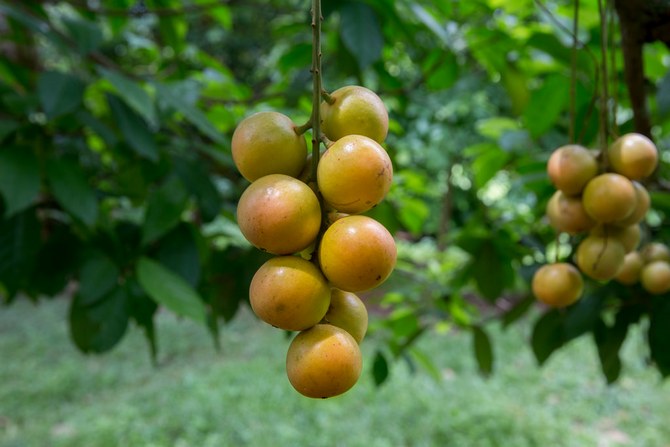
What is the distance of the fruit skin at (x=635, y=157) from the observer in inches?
22.0

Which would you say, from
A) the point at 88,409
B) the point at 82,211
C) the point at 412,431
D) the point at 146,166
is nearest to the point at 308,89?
the point at 146,166

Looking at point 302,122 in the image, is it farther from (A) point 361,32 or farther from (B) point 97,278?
(B) point 97,278

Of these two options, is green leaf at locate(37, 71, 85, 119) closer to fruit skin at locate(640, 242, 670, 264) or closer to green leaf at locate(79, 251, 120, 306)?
green leaf at locate(79, 251, 120, 306)

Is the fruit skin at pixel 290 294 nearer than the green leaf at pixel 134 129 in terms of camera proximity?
Yes

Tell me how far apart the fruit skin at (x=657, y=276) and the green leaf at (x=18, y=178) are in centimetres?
92

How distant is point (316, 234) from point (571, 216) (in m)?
0.34

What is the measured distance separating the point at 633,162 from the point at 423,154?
3.81 m

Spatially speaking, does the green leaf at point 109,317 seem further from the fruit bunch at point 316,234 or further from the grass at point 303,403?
the grass at point 303,403

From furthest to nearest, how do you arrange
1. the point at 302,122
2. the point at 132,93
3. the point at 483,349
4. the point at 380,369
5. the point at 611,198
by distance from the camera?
the point at 483,349, the point at 380,369, the point at 302,122, the point at 132,93, the point at 611,198

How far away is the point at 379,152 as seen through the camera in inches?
14.0

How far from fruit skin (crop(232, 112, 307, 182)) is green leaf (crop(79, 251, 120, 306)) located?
0.73 m

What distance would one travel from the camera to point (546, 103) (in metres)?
1.06

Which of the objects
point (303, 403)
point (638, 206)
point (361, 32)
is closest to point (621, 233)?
point (638, 206)

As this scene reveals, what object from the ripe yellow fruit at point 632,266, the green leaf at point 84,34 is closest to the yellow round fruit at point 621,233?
the ripe yellow fruit at point 632,266
